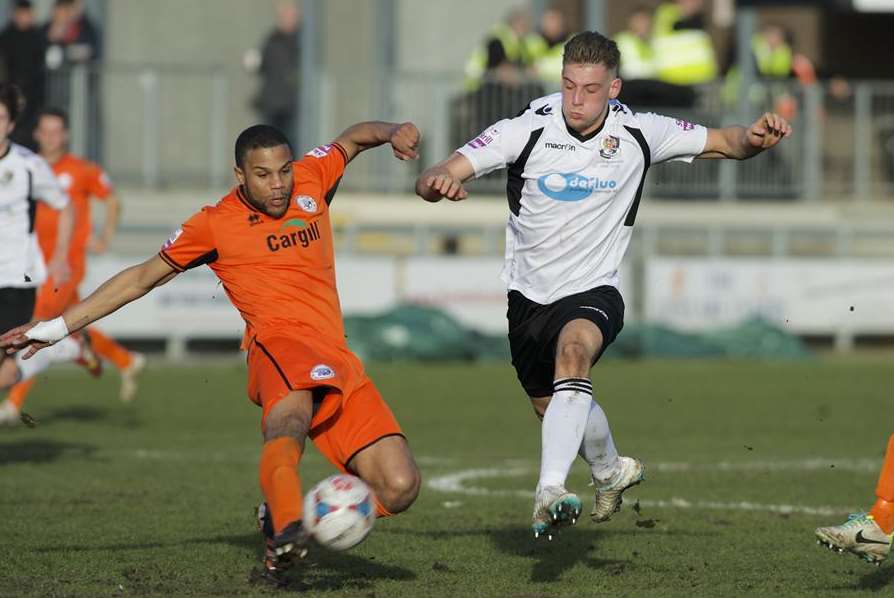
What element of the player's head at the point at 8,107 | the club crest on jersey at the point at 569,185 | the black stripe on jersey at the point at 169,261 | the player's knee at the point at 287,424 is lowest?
the player's knee at the point at 287,424

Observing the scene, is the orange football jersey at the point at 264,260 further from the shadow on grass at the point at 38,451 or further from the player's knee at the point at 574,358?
the shadow on grass at the point at 38,451

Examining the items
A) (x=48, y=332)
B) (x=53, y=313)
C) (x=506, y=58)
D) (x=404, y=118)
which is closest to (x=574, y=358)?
(x=48, y=332)

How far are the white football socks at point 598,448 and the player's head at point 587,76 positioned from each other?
1.34 m

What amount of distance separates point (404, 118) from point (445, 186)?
16.1 metres

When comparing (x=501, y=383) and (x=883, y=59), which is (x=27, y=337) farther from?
(x=883, y=59)

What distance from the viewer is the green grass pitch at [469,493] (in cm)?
775

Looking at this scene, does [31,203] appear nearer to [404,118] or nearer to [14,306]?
[14,306]

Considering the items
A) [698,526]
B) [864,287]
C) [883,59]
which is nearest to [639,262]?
[864,287]

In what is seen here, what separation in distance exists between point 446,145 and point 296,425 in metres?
16.1

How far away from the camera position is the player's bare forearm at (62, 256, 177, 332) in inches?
298

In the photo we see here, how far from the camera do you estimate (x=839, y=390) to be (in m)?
17.7

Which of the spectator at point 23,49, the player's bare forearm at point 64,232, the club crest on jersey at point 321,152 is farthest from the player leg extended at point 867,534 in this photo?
the spectator at point 23,49

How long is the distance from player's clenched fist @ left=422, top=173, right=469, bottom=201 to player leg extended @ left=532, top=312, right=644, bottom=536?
0.93m

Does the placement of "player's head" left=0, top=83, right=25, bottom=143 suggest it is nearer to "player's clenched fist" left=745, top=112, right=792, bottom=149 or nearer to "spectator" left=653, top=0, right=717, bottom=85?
"player's clenched fist" left=745, top=112, right=792, bottom=149
